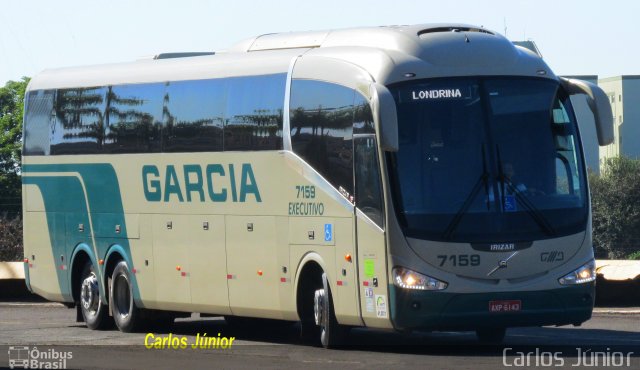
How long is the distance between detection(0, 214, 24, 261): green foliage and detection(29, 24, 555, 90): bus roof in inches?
1514

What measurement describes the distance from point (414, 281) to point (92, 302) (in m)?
8.23

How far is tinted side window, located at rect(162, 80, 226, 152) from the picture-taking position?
20.2 meters

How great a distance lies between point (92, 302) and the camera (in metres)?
23.4

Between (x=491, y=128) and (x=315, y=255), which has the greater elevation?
(x=491, y=128)

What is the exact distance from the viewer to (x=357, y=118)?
17.2 meters

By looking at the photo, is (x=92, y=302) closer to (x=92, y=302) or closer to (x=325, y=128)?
(x=92, y=302)

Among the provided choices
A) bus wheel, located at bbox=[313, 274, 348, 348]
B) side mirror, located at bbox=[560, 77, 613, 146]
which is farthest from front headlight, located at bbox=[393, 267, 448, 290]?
side mirror, located at bbox=[560, 77, 613, 146]

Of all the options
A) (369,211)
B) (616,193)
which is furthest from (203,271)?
(616,193)

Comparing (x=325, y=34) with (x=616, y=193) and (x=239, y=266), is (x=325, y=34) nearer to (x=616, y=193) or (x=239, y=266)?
(x=239, y=266)

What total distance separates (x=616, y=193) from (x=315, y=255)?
332 feet

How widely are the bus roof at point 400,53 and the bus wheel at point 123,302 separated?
3630 millimetres

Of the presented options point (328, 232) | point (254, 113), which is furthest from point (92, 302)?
point (328, 232)

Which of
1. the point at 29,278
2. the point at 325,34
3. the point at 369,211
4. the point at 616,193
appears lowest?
the point at 616,193

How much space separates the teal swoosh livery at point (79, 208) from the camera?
73.8ft
